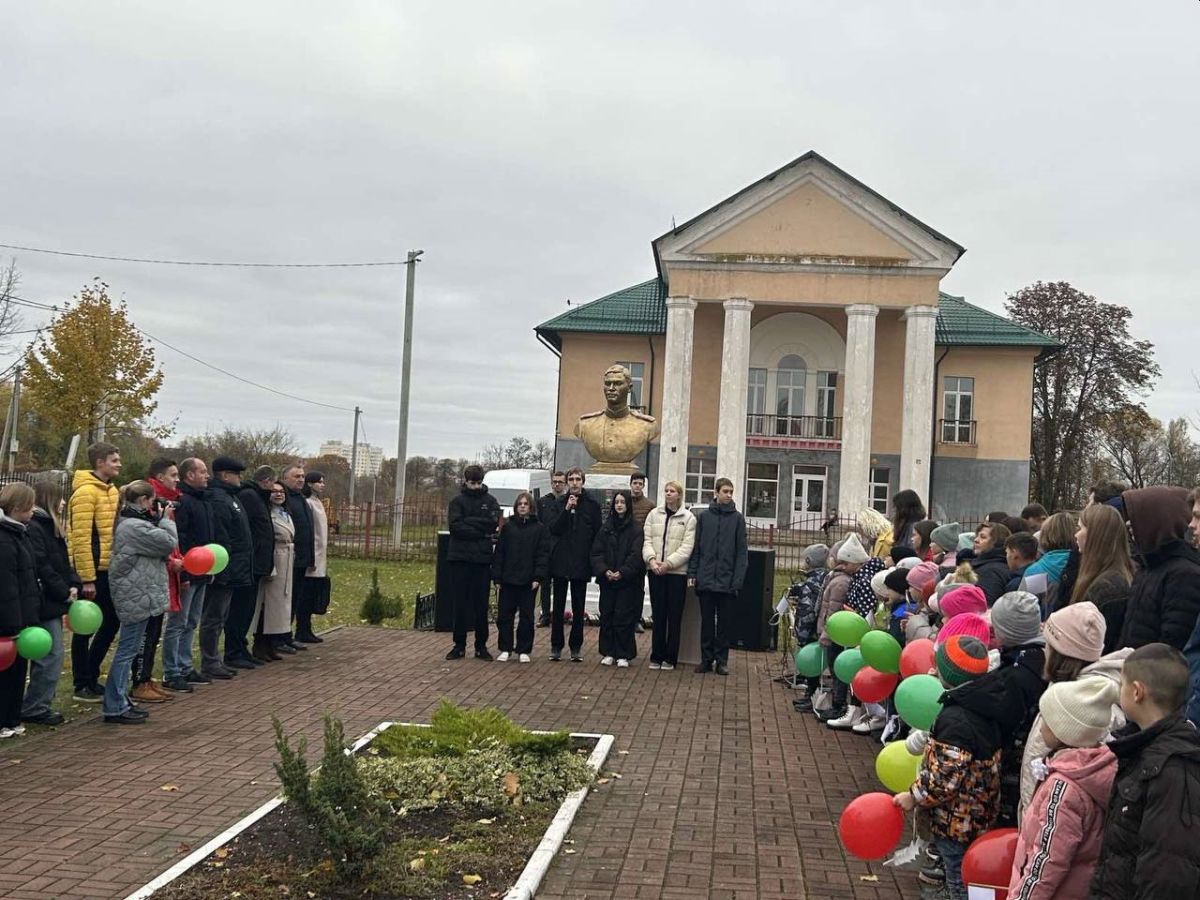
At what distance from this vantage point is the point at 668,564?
11.1m

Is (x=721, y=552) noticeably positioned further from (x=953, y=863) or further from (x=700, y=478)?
(x=700, y=478)

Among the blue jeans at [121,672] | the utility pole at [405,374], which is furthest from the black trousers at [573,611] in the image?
the utility pole at [405,374]

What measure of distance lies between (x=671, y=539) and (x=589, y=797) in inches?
196

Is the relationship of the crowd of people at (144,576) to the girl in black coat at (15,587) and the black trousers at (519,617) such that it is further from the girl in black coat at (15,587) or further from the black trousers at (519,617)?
the black trousers at (519,617)

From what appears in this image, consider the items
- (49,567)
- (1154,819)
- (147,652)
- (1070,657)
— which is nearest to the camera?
(1154,819)

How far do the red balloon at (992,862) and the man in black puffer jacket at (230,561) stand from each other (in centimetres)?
749

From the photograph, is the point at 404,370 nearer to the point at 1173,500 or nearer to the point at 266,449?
the point at 266,449

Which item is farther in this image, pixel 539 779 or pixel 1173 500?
pixel 539 779

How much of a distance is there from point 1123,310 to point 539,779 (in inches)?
1865

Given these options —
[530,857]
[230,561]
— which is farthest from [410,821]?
[230,561]

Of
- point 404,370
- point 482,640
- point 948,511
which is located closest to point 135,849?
point 482,640

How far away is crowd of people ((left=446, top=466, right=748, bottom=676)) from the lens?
1116cm

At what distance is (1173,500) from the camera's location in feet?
15.9

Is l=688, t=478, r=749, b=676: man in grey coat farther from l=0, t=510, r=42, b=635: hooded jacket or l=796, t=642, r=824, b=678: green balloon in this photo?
l=0, t=510, r=42, b=635: hooded jacket
